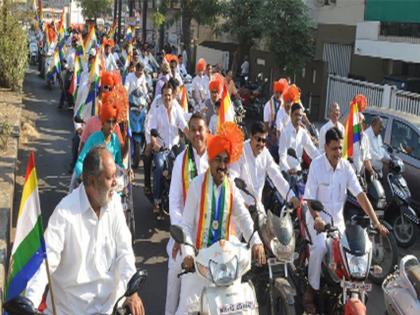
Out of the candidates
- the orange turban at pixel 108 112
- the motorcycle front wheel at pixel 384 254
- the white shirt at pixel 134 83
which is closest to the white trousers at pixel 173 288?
the orange turban at pixel 108 112

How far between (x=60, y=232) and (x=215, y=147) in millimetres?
1599

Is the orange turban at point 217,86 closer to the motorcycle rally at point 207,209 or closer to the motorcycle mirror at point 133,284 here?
the motorcycle rally at point 207,209

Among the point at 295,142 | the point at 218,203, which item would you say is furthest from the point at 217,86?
the point at 218,203

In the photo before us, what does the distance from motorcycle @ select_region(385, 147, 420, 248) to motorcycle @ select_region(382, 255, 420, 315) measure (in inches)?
127

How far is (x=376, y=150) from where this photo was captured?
9219mm

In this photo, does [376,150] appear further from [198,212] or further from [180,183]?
[198,212]

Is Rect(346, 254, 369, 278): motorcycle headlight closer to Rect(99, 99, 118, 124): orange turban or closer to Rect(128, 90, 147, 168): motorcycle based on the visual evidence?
Rect(99, 99, 118, 124): orange turban

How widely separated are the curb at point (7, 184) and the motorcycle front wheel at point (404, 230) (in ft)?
15.7

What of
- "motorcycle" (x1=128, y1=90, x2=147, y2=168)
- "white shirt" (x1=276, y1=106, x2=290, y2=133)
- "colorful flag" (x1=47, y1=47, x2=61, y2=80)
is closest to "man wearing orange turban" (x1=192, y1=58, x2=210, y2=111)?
"motorcycle" (x1=128, y1=90, x2=147, y2=168)

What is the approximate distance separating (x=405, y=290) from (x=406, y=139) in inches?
206

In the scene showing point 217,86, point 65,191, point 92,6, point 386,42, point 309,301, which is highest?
point 92,6

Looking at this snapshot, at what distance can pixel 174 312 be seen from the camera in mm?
5070

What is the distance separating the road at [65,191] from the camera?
21.8 ft

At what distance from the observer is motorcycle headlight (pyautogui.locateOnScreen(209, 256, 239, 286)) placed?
404 cm
